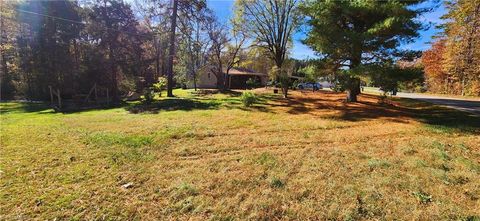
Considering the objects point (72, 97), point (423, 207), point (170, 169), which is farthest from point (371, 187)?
point (72, 97)

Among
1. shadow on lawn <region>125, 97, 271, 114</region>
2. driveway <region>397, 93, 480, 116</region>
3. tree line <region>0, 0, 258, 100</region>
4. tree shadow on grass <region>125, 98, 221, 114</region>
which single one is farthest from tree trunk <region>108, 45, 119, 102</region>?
driveway <region>397, 93, 480, 116</region>

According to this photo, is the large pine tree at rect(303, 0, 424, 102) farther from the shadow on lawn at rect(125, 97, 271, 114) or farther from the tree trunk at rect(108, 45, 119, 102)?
the tree trunk at rect(108, 45, 119, 102)

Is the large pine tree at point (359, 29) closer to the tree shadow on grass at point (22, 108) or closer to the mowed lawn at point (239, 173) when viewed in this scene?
the mowed lawn at point (239, 173)

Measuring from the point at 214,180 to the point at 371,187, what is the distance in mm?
2736

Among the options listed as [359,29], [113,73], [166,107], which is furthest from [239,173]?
[113,73]

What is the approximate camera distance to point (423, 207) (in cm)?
359

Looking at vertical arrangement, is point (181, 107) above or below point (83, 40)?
below

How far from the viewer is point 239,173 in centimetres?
469

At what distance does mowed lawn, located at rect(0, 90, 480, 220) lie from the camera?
11.5 feet

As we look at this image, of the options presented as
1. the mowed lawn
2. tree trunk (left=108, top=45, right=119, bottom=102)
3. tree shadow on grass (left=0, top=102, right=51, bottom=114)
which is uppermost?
tree trunk (left=108, top=45, right=119, bottom=102)

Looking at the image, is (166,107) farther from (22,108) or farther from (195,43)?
(195,43)

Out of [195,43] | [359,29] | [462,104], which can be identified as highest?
[195,43]

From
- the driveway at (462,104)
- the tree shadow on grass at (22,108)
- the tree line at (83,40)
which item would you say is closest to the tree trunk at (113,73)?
the tree line at (83,40)

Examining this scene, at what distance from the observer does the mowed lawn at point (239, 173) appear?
350cm
